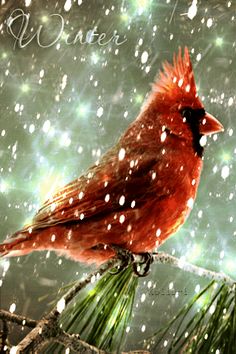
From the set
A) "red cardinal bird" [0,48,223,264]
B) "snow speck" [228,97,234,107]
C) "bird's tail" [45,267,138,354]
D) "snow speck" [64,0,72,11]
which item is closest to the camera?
"bird's tail" [45,267,138,354]

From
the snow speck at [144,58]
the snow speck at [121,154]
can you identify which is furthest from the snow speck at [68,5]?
the snow speck at [121,154]

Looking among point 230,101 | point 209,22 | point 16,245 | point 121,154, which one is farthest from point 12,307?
point 209,22

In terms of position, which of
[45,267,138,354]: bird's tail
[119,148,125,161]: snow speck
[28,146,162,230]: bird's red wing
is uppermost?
[119,148,125,161]: snow speck

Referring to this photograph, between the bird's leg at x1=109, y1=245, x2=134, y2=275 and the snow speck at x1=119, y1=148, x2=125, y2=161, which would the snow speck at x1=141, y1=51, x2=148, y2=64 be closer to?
the snow speck at x1=119, y1=148, x2=125, y2=161

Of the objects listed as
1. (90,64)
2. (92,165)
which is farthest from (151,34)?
(92,165)

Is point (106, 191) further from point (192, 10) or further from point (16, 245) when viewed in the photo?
point (192, 10)

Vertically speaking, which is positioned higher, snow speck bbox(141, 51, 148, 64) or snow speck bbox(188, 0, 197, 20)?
snow speck bbox(188, 0, 197, 20)

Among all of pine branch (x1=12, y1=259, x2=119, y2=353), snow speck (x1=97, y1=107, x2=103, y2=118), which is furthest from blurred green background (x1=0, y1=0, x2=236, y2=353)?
pine branch (x1=12, y1=259, x2=119, y2=353)

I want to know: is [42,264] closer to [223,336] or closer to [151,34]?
[223,336]
